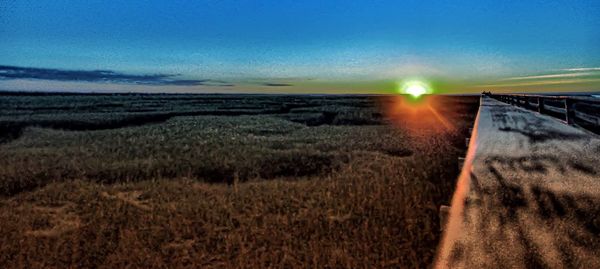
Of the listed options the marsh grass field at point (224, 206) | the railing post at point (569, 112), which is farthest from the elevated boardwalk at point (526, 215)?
the railing post at point (569, 112)

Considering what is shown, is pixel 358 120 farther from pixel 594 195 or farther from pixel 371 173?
pixel 594 195

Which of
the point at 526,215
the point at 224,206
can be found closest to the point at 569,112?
the point at 526,215

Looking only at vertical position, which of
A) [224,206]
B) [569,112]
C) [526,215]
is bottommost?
[224,206]

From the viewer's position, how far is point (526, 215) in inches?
65.6

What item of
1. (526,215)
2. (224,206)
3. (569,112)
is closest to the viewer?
(526,215)

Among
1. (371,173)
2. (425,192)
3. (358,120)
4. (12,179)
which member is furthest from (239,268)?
(358,120)

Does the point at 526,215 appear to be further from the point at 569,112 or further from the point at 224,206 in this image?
the point at 569,112

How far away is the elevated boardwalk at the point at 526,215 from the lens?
1.39 m

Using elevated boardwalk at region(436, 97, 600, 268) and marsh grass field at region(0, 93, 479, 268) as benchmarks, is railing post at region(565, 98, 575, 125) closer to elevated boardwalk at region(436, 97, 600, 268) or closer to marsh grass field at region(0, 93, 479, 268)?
marsh grass field at region(0, 93, 479, 268)

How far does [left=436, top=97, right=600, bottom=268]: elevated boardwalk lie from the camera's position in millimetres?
1389

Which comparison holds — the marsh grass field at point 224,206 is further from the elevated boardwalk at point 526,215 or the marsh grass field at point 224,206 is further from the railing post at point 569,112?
the elevated boardwalk at point 526,215

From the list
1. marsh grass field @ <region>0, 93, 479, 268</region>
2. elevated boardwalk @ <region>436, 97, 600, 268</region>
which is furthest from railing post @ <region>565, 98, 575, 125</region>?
elevated boardwalk @ <region>436, 97, 600, 268</region>

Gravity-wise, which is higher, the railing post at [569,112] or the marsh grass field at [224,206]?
the railing post at [569,112]

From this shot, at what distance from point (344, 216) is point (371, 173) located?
3624 millimetres
